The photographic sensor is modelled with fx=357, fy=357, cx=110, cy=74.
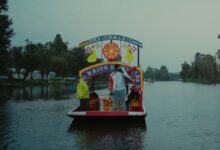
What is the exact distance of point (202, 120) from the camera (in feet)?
54.2

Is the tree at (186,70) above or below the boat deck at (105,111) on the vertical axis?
above

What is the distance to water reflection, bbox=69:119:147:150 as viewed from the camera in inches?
410

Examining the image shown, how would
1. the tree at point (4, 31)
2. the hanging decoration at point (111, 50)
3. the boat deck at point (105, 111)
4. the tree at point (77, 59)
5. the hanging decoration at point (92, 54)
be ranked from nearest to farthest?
the boat deck at point (105, 111) < the hanging decoration at point (111, 50) < the hanging decoration at point (92, 54) < the tree at point (4, 31) < the tree at point (77, 59)

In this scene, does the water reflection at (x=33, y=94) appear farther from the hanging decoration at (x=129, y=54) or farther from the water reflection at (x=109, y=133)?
the water reflection at (x=109, y=133)

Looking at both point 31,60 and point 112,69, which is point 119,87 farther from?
point 31,60

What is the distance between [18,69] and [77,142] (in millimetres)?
74400

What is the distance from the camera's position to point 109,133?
492 inches

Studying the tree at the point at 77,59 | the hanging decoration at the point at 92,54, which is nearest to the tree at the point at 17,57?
the tree at the point at 77,59

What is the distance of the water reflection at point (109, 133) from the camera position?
34.2 feet

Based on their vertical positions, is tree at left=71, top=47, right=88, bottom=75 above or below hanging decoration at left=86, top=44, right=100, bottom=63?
above

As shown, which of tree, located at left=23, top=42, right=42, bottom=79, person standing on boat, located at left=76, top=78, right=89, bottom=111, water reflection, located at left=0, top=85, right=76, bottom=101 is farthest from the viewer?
tree, located at left=23, top=42, right=42, bottom=79

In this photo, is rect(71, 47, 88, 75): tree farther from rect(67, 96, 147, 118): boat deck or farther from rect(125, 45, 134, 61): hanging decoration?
rect(67, 96, 147, 118): boat deck

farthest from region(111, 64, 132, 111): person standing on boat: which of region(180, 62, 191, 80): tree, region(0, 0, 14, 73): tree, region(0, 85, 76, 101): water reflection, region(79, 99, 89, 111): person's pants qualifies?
region(180, 62, 191, 80): tree

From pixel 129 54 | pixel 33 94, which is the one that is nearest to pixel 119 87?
pixel 129 54
